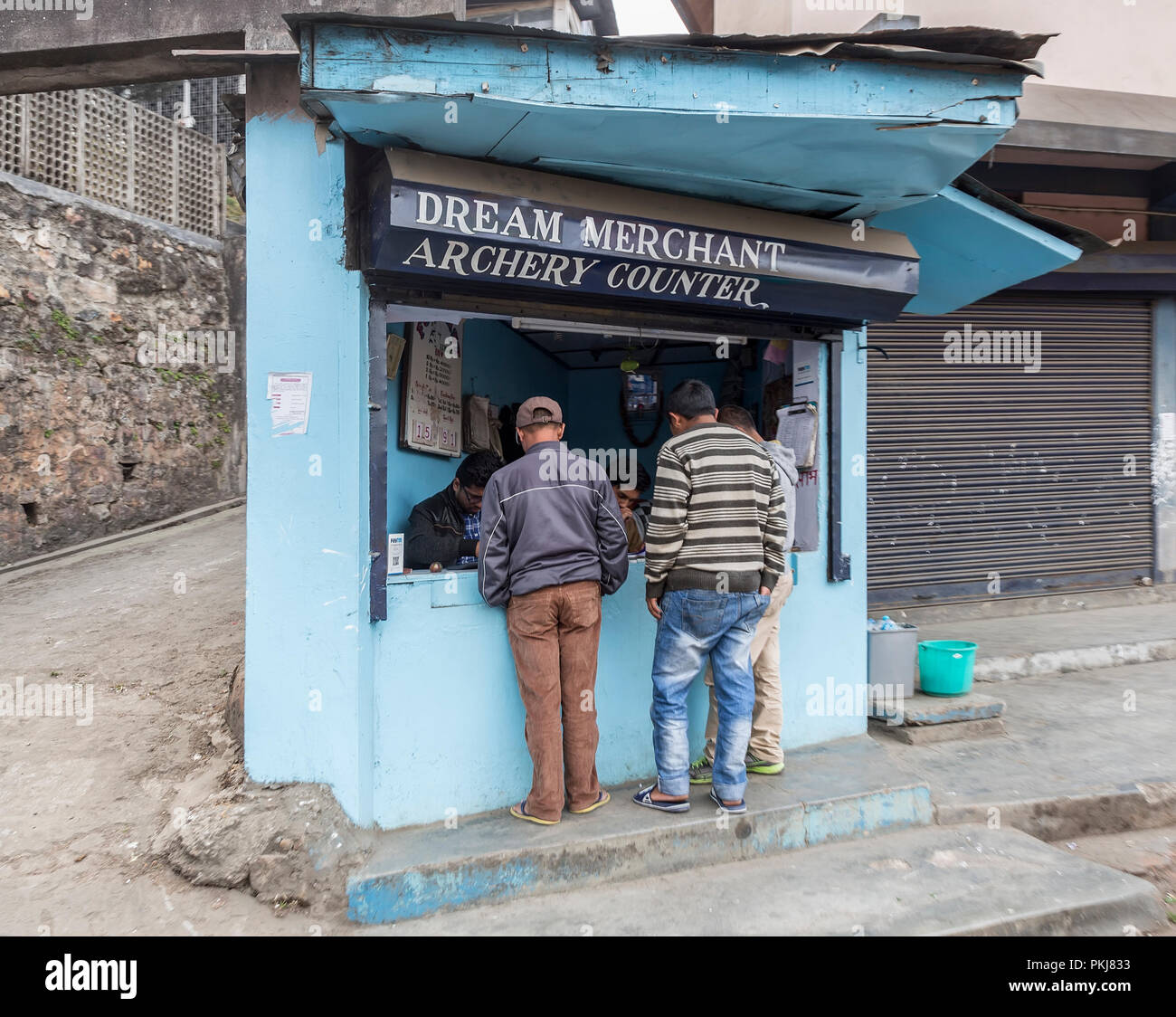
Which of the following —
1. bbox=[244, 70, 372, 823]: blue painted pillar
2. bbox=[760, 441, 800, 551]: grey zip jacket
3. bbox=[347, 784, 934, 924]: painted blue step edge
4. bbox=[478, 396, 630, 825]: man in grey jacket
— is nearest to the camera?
bbox=[347, 784, 934, 924]: painted blue step edge

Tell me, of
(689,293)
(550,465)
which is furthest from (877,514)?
(550,465)

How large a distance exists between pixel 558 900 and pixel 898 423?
5.44 metres

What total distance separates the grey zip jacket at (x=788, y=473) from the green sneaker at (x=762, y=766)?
1.14 m

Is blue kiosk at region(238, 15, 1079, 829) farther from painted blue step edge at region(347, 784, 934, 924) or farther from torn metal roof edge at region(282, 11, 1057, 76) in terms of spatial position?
painted blue step edge at region(347, 784, 934, 924)

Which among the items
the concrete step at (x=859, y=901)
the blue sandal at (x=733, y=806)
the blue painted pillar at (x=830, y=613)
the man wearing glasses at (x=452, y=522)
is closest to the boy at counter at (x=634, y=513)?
the man wearing glasses at (x=452, y=522)

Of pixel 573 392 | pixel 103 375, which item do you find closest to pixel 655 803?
pixel 573 392

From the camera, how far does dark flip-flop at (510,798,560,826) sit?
3582mm

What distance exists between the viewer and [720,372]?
7.47m

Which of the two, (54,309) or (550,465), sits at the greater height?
(54,309)

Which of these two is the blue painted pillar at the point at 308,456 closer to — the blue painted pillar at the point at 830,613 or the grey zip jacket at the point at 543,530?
the grey zip jacket at the point at 543,530

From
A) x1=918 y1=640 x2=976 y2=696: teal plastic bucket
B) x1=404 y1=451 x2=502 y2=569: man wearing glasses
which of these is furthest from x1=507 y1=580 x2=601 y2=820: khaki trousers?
x1=918 y1=640 x2=976 y2=696: teal plastic bucket

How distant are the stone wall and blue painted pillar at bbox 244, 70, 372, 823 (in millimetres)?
6136

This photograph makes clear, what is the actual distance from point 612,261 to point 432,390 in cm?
166
